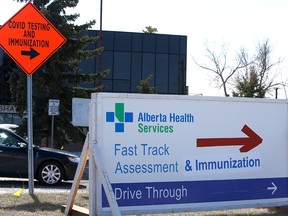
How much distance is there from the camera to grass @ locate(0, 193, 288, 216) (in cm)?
764

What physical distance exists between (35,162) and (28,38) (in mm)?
4132

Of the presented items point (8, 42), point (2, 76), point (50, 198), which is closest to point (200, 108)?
point (50, 198)

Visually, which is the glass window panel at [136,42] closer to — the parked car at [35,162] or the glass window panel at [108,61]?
the glass window panel at [108,61]

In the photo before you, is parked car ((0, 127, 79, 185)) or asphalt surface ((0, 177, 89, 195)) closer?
asphalt surface ((0, 177, 89, 195))

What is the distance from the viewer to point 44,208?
7969 mm

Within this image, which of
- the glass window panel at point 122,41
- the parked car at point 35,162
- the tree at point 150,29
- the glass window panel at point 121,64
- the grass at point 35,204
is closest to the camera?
the grass at point 35,204

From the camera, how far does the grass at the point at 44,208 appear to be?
7637 millimetres

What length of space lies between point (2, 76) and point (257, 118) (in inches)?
1134

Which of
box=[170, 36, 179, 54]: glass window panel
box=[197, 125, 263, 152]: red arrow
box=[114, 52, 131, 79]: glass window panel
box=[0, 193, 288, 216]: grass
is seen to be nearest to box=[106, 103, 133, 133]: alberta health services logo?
box=[197, 125, 263, 152]: red arrow

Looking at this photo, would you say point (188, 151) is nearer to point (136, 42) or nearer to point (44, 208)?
point (44, 208)

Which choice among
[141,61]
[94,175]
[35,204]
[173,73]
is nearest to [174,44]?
[173,73]

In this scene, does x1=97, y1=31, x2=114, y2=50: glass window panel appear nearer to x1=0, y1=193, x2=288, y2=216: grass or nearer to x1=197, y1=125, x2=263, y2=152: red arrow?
x1=0, y1=193, x2=288, y2=216: grass

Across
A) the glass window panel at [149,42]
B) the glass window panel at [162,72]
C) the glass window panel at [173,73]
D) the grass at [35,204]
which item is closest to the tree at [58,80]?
the grass at [35,204]

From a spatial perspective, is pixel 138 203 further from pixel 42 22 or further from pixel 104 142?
pixel 42 22
